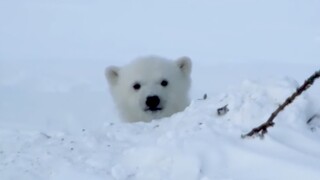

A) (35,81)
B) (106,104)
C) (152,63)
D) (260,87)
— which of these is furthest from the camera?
(35,81)

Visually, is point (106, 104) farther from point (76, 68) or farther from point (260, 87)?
point (260, 87)

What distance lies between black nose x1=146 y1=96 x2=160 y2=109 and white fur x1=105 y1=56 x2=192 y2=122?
0.05m

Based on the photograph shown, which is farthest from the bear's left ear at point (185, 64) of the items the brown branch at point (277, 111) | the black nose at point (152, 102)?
the brown branch at point (277, 111)

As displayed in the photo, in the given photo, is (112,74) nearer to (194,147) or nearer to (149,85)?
(149,85)

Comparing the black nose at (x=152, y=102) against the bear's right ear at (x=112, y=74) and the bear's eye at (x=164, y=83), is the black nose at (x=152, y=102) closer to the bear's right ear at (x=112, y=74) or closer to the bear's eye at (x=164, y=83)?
the bear's eye at (x=164, y=83)

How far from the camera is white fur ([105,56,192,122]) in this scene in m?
8.09

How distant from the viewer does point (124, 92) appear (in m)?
8.50

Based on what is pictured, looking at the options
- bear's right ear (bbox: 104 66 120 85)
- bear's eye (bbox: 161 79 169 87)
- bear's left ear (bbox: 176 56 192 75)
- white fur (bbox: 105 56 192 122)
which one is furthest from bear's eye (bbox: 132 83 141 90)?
bear's left ear (bbox: 176 56 192 75)

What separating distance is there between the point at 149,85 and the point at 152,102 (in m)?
0.31

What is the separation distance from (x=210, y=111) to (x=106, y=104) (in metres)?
8.06

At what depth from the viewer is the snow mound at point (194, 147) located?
3.81 m

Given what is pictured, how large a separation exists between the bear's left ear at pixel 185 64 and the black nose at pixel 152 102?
2.86 feet

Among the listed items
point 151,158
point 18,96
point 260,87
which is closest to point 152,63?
point 260,87

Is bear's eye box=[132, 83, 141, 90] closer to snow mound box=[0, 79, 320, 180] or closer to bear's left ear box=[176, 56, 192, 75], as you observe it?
bear's left ear box=[176, 56, 192, 75]
